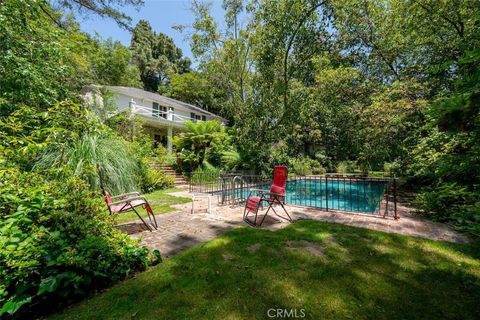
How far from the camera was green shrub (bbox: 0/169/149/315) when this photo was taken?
195 centimetres

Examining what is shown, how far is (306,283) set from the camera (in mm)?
2520

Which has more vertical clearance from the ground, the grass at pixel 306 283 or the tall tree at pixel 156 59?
the tall tree at pixel 156 59

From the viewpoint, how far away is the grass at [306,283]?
6.82 feet

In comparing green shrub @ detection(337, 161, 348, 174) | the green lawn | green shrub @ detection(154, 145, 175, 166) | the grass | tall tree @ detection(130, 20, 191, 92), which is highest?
tall tree @ detection(130, 20, 191, 92)

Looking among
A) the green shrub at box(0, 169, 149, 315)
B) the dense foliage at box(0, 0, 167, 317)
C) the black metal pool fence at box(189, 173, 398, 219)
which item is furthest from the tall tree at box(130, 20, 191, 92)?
the green shrub at box(0, 169, 149, 315)

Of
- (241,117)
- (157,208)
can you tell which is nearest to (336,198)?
(241,117)

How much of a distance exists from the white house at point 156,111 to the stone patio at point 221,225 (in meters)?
11.9

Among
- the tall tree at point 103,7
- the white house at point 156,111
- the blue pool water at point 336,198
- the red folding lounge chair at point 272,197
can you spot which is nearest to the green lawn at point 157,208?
the blue pool water at point 336,198

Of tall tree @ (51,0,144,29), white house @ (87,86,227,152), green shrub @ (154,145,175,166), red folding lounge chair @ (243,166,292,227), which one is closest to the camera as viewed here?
red folding lounge chair @ (243,166,292,227)

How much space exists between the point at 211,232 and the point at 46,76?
6.04 m

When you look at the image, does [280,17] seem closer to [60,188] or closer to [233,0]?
[233,0]

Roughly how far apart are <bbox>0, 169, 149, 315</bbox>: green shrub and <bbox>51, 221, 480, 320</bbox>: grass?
0.24 meters

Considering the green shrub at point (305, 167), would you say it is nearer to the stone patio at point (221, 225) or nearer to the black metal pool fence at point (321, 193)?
the black metal pool fence at point (321, 193)

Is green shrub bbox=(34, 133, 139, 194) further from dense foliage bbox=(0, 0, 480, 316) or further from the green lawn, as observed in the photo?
the green lawn
